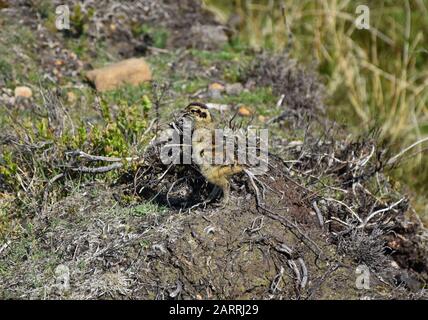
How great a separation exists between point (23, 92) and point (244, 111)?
98.9 inches

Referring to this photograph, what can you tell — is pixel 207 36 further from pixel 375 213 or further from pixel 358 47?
pixel 375 213

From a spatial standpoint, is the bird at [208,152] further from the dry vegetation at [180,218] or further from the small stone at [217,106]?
the small stone at [217,106]

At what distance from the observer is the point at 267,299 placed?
17.2 feet

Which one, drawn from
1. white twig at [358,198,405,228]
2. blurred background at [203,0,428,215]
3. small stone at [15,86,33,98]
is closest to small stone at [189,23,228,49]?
blurred background at [203,0,428,215]

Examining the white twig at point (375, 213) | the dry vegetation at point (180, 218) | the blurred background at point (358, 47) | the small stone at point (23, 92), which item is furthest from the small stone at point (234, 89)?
the white twig at point (375, 213)

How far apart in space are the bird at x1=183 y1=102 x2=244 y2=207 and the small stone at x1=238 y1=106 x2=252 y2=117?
99.9 inches

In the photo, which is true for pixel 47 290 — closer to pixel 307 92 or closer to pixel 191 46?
pixel 307 92

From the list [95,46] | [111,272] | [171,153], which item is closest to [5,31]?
[95,46]

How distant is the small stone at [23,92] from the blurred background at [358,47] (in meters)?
3.21

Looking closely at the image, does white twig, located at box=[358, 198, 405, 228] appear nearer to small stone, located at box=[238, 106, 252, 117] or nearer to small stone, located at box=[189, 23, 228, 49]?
small stone, located at box=[238, 106, 252, 117]

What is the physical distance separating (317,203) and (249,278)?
1.24 meters

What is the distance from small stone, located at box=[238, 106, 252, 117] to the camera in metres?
8.02

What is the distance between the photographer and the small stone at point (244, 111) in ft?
26.3

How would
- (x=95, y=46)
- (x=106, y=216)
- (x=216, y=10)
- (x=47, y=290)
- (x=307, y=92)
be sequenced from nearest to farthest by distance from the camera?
1. (x=47, y=290)
2. (x=106, y=216)
3. (x=307, y=92)
4. (x=95, y=46)
5. (x=216, y=10)
